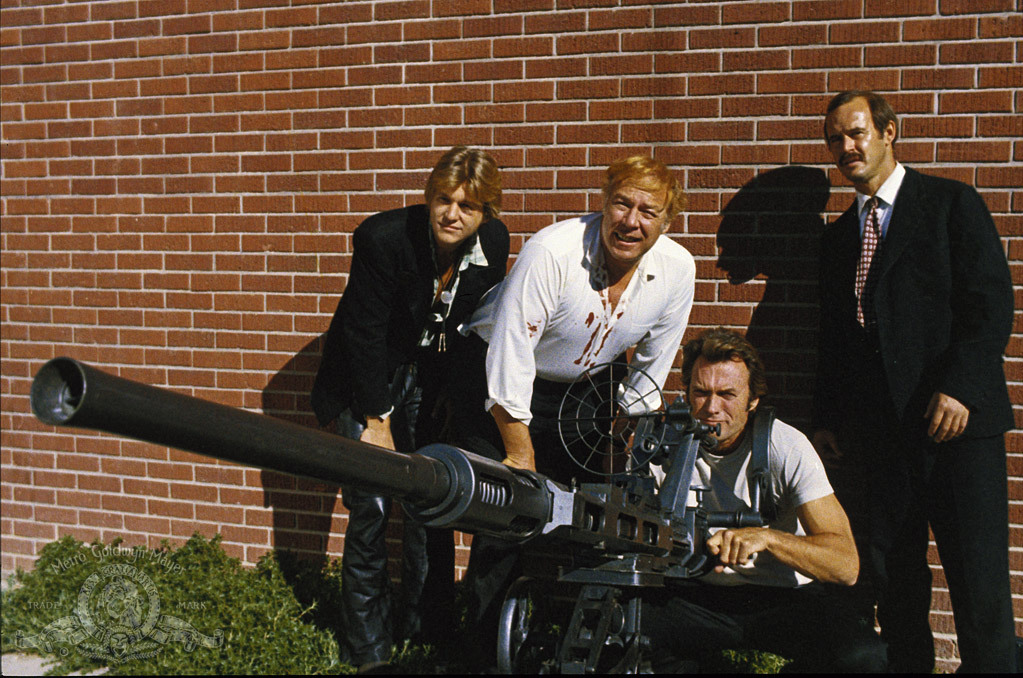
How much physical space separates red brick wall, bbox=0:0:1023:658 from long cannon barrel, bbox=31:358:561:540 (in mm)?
2501

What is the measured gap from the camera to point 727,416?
2916mm

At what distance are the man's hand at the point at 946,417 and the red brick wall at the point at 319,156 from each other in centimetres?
75

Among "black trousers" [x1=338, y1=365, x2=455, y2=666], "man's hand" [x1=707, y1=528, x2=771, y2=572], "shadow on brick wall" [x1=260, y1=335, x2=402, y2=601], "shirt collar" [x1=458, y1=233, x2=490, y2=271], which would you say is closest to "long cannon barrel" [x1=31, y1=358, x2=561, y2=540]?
"man's hand" [x1=707, y1=528, x2=771, y2=572]

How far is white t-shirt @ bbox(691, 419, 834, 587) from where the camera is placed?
9.23ft

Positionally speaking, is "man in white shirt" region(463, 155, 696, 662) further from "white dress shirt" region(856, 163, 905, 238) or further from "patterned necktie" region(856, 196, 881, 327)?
"white dress shirt" region(856, 163, 905, 238)

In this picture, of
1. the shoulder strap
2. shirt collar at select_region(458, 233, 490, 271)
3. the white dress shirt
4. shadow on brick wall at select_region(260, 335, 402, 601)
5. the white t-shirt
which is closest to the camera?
the shoulder strap

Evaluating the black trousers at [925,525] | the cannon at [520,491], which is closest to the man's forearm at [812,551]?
the cannon at [520,491]

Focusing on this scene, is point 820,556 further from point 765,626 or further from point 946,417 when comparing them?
point 946,417

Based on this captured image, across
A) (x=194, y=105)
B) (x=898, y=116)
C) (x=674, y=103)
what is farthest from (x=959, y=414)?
(x=194, y=105)

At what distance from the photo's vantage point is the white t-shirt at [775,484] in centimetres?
281

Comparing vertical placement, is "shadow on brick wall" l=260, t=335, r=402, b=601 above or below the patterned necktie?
below

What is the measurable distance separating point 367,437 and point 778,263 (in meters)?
1.97

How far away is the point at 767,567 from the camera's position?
9.43 ft

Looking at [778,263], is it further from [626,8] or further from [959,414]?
[626,8]
